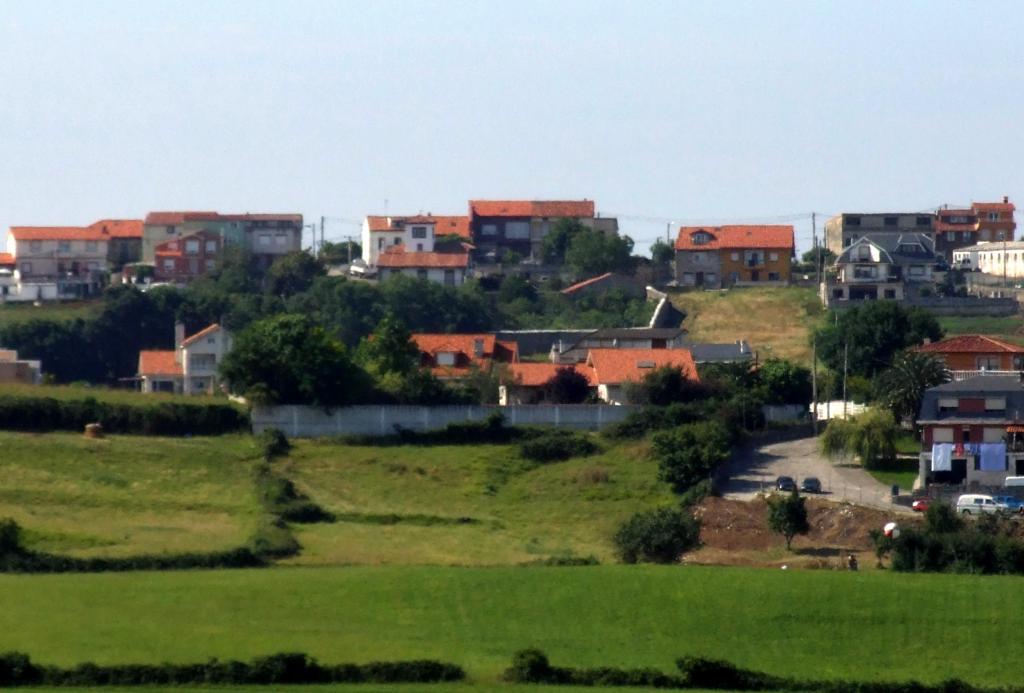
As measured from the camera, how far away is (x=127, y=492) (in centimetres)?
6250

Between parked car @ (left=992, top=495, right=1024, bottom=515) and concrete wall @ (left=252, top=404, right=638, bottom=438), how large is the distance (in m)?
13.3

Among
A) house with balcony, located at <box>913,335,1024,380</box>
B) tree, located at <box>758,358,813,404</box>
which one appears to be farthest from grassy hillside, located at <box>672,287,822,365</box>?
tree, located at <box>758,358,813,404</box>

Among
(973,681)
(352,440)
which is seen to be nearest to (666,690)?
(973,681)

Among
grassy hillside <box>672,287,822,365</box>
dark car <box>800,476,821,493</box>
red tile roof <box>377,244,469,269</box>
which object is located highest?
red tile roof <box>377,244,469,269</box>

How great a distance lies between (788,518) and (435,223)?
5773 cm

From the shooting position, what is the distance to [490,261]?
364ft

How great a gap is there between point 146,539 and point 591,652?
16025 mm

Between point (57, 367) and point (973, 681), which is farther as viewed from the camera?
point (57, 367)

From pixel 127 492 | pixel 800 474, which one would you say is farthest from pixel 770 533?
pixel 127 492

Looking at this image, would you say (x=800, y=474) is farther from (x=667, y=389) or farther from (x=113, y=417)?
(x=113, y=417)

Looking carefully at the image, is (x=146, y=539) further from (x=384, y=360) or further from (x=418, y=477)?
(x=384, y=360)

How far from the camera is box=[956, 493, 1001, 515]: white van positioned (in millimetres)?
60062

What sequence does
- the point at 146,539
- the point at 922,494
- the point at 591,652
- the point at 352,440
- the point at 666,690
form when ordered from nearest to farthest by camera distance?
the point at 666,690 < the point at 591,652 < the point at 146,539 < the point at 922,494 < the point at 352,440

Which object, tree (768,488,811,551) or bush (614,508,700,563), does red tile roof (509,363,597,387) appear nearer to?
tree (768,488,811,551)
